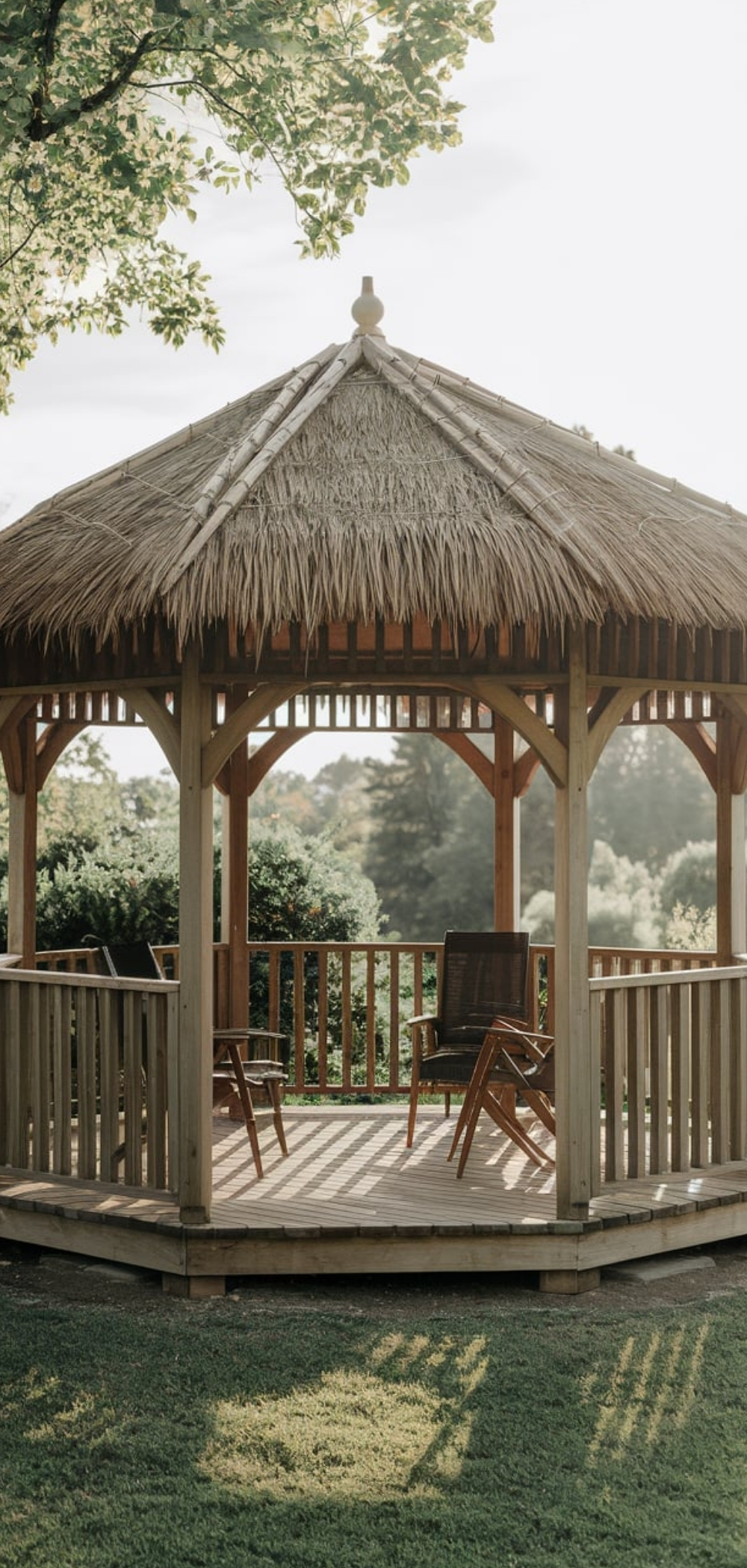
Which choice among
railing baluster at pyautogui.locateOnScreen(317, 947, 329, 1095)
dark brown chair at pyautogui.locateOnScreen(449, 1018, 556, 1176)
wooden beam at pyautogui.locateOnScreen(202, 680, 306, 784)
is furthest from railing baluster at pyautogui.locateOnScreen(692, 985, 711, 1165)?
railing baluster at pyautogui.locateOnScreen(317, 947, 329, 1095)

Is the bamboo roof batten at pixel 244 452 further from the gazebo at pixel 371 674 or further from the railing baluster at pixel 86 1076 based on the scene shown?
the railing baluster at pixel 86 1076

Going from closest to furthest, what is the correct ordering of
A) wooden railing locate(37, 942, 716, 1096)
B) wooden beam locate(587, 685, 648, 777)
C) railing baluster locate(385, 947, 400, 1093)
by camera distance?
1. wooden beam locate(587, 685, 648, 777)
2. wooden railing locate(37, 942, 716, 1096)
3. railing baluster locate(385, 947, 400, 1093)

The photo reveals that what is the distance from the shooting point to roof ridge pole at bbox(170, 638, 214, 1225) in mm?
5762

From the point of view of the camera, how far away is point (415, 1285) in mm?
5949

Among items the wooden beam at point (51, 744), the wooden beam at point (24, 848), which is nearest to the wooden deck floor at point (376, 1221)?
the wooden beam at point (24, 848)

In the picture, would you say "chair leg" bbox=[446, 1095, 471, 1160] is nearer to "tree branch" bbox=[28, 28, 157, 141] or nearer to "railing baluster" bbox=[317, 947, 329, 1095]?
"railing baluster" bbox=[317, 947, 329, 1095]

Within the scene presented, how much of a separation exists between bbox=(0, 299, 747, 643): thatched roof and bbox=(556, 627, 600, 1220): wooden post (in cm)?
43

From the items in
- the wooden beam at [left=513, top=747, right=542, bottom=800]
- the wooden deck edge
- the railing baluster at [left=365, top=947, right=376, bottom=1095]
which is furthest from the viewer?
the railing baluster at [left=365, top=947, right=376, bottom=1095]

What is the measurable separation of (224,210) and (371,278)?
55.7ft

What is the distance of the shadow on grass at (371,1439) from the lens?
3.78 m

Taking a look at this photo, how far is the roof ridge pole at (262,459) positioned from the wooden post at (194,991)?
60cm

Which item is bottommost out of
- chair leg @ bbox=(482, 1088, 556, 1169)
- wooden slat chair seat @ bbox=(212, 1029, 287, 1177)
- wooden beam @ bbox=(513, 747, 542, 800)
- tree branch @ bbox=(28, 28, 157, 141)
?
chair leg @ bbox=(482, 1088, 556, 1169)

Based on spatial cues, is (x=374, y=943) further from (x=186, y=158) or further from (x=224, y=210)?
(x=224, y=210)

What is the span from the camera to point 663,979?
6.09m
